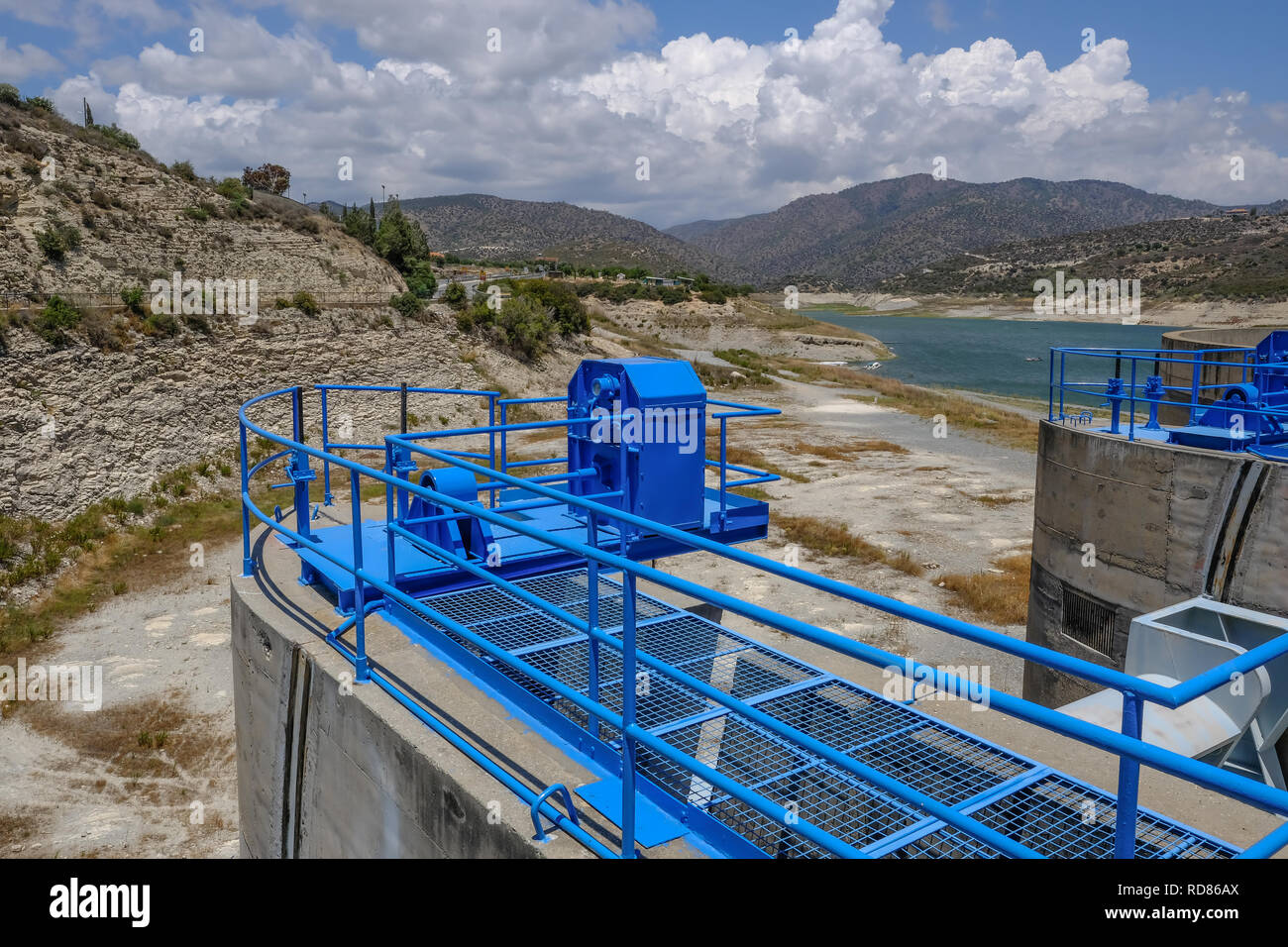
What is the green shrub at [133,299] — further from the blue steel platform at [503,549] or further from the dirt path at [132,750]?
the blue steel platform at [503,549]

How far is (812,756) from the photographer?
468cm

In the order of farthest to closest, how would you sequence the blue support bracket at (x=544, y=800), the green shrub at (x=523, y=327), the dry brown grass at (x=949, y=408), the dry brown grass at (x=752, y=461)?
the green shrub at (x=523, y=327) → the dry brown grass at (x=949, y=408) → the dry brown grass at (x=752, y=461) → the blue support bracket at (x=544, y=800)

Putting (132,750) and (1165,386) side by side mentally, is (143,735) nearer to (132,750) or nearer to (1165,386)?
(132,750)

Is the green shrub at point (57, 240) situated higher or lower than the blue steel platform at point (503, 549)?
higher

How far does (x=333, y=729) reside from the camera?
5293mm

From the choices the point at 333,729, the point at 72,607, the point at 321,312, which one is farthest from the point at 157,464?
the point at 333,729

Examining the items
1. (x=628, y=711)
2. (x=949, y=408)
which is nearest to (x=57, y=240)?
(x=628, y=711)

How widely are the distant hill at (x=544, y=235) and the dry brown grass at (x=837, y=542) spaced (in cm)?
10920

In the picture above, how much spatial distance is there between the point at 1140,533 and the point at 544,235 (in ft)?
506

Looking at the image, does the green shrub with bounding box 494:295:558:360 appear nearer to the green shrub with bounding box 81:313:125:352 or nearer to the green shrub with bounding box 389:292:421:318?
the green shrub with bounding box 389:292:421:318

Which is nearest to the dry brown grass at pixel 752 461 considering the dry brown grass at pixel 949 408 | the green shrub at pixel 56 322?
the dry brown grass at pixel 949 408

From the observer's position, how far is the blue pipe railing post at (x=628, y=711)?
3.26 metres

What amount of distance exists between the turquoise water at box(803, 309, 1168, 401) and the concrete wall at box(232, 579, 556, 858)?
53.5 metres
